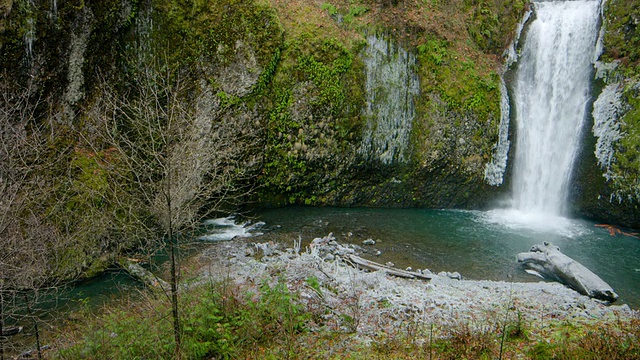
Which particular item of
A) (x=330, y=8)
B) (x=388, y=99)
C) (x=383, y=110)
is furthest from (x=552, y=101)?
(x=330, y=8)

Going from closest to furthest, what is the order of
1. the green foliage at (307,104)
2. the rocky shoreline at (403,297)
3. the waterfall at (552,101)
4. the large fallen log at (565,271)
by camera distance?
the rocky shoreline at (403,297) → the large fallen log at (565,271) → the green foliage at (307,104) → the waterfall at (552,101)

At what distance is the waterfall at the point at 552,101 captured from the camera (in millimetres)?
12477

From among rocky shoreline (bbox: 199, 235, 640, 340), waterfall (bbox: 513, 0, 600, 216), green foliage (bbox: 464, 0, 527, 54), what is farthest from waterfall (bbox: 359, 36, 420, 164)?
Answer: rocky shoreline (bbox: 199, 235, 640, 340)

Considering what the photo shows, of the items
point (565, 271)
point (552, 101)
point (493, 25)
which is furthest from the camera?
point (493, 25)

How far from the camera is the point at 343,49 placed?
12.5 m

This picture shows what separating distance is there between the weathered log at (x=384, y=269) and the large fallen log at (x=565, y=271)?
2618 millimetres

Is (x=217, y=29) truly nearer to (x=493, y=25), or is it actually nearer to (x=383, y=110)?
(x=383, y=110)

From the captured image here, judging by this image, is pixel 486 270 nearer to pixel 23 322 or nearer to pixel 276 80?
pixel 276 80

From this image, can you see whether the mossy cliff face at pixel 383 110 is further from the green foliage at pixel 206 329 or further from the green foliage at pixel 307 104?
the green foliage at pixel 206 329

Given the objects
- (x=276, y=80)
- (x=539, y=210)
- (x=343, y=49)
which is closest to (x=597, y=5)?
(x=539, y=210)

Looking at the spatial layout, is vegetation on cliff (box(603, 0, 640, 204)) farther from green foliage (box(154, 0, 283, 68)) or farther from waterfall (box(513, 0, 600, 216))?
green foliage (box(154, 0, 283, 68))

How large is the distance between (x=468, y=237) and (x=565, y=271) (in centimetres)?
291

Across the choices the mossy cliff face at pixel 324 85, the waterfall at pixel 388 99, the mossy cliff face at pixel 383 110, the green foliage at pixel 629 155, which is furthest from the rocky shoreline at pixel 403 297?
the green foliage at pixel 629 155

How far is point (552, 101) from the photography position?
42.1 feet
